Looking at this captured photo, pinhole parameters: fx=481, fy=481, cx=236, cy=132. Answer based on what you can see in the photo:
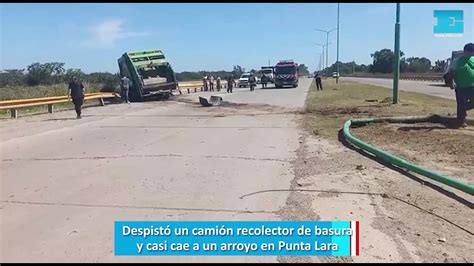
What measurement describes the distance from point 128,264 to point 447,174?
17.3 feet

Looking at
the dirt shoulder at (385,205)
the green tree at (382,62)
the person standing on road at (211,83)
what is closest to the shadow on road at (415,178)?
the dirt shoulder at (385,205)

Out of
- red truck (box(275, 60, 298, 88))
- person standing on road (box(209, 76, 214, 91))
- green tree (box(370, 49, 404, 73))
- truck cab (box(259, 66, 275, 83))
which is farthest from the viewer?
green tree (box(370, 49, 404, 73))

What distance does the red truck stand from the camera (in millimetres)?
49500

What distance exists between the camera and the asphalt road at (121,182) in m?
4.96

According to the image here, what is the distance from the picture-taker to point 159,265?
4207 millimetres

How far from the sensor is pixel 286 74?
1954 inches

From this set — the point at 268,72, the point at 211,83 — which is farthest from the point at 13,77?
the point at 268,72

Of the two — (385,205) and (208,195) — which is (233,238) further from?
(385,205)

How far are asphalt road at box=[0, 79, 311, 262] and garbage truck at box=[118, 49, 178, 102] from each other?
16164mm

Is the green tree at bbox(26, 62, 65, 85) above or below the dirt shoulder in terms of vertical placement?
above

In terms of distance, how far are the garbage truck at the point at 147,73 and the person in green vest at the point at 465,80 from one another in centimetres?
2141

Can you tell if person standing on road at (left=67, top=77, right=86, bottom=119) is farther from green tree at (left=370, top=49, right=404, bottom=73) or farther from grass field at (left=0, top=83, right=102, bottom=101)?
green tree at (left=370, top=49, right=404, bottom=73)

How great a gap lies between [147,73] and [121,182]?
24.3 metres

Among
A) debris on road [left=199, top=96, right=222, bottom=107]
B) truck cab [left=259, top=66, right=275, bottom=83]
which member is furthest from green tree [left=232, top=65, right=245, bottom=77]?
debris on road [left=199, top=96, right=222, bottom=107]
